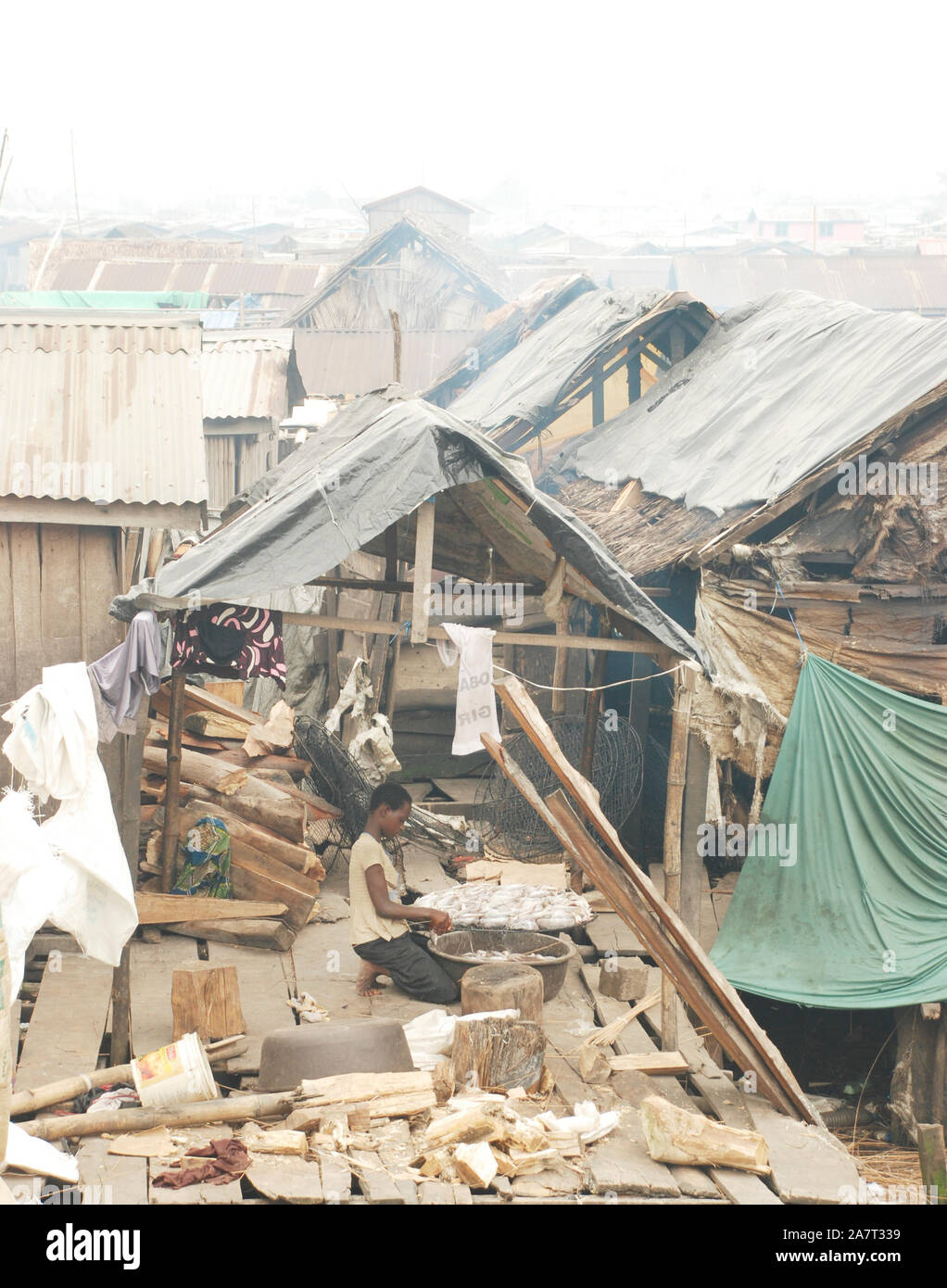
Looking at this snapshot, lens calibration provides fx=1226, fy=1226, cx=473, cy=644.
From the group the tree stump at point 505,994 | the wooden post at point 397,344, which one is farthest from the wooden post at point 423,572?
the wooden post at point 397,344

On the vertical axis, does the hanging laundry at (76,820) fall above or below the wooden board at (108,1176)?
above

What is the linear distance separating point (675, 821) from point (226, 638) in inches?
122

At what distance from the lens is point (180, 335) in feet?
30.6

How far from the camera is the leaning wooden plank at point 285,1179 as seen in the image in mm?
5184

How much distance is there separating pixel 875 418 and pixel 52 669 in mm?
6231

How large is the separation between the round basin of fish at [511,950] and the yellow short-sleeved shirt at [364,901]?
42 cm

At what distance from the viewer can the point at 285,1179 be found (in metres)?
5.33

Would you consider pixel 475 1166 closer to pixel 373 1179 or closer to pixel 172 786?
pixel 373 1179

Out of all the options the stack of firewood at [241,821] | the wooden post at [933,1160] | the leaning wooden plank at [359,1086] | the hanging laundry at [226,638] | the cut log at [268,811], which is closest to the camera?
the leaning wooden plank at [359,1086]

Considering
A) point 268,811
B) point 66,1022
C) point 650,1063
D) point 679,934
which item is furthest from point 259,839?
point 679,934

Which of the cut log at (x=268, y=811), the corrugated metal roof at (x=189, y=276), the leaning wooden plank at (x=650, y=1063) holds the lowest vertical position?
the leaning wooden plank at (x=650, y=1063)

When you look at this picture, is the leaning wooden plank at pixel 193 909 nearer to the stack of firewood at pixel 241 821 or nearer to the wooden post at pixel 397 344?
the stack of firewood at pixel 241 821

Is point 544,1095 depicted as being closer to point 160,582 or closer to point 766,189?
point 160,582

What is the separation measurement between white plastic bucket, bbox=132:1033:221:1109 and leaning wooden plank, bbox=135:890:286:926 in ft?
8.08
